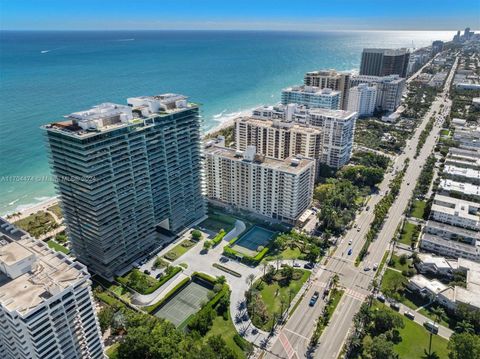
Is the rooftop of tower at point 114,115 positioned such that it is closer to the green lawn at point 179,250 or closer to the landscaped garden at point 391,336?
the green lawn at point 179,250

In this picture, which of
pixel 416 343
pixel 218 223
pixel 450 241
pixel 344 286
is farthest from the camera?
pixel 218 223

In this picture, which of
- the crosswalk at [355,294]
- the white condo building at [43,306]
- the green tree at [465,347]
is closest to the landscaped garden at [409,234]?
the crosswalk at [355,294]

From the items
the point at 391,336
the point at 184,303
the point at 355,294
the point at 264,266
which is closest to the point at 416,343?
A: the point at 391,336

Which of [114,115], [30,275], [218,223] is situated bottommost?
[218,223]

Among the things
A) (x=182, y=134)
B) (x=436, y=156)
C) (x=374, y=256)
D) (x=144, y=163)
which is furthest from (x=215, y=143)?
(x=436, y=156)

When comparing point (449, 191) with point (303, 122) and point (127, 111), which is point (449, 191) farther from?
point (127, 111)

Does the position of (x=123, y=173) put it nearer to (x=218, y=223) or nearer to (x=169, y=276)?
(x=169, y=276)
